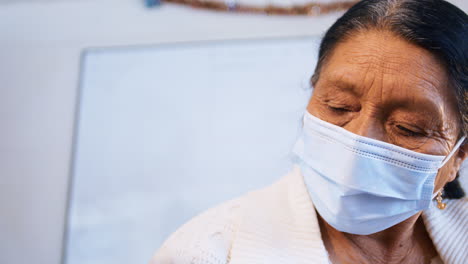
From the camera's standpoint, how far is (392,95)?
0.95 m

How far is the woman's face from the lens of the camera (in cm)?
95

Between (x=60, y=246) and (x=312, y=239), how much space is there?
1595 millimetres

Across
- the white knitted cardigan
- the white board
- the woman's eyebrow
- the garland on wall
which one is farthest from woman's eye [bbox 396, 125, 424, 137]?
the garland on wall

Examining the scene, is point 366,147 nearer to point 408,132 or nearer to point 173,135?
point 408,132

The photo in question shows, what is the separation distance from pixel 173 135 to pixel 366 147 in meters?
1.41

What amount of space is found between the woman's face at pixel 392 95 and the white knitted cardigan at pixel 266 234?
0.72 feet

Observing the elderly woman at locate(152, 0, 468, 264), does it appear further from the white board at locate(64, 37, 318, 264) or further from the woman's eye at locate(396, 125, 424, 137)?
the white board at locate(64, 37, 318, 264)

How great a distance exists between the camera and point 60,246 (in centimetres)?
224

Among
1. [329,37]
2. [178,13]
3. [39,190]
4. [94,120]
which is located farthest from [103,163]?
[329,37]

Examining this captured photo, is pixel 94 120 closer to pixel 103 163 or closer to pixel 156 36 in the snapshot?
pixel 103 163

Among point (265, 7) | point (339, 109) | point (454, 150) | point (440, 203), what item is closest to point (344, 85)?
point (339, 109)

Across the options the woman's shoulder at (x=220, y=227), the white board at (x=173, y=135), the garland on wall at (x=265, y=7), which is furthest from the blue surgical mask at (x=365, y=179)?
the garland on wall at (x=265, y=7)

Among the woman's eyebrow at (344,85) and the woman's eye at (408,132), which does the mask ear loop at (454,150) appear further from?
the woman's eyebrow at (344,85)

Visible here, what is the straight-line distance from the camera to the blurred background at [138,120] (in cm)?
219
